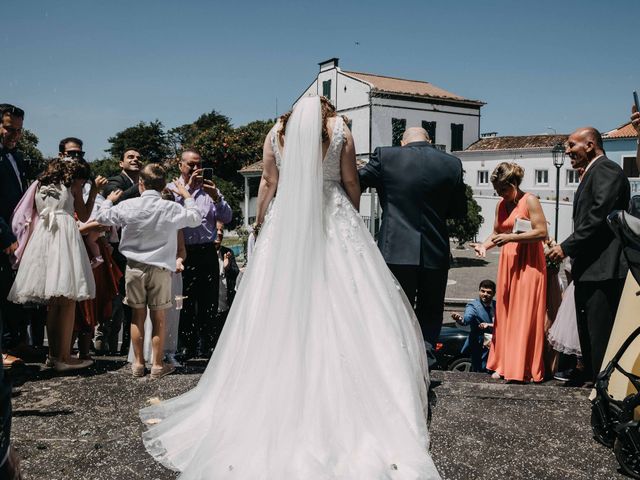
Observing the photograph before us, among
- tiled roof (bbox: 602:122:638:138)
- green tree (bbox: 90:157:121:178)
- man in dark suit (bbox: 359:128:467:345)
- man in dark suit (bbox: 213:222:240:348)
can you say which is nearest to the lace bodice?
man in dark suit (bbox: 359:128:467:345)

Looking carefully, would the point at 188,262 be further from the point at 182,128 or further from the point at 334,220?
the point at 182,128

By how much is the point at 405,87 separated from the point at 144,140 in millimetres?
30410

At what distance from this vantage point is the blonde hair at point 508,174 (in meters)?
5.11

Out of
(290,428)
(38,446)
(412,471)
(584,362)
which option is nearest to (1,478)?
(290,428)

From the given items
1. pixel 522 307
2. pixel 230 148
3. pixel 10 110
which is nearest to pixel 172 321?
pixel 10 110

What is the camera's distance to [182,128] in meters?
72.1

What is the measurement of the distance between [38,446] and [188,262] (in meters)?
2.99

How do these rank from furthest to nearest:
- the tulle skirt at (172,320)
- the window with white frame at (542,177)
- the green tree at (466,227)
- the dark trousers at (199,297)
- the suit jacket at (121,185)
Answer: the window with white frame at (542,177)
the green tree at (466,227)
the dark trousers at (199,297)
the suit jacket at (121,185)
the tulle skirt at (172,320)

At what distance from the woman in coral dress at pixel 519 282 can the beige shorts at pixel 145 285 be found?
A: 2.90 m

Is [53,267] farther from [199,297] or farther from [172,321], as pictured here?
[199,297]

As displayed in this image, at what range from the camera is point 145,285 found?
495 centimetres

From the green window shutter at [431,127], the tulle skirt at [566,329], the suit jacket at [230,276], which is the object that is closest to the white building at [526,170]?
the green window shutter at [431,127]

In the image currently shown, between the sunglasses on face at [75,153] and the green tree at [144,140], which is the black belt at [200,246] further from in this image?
the green tree at [144,140]

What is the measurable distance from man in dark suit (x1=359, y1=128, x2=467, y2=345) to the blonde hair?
526 millimetres
